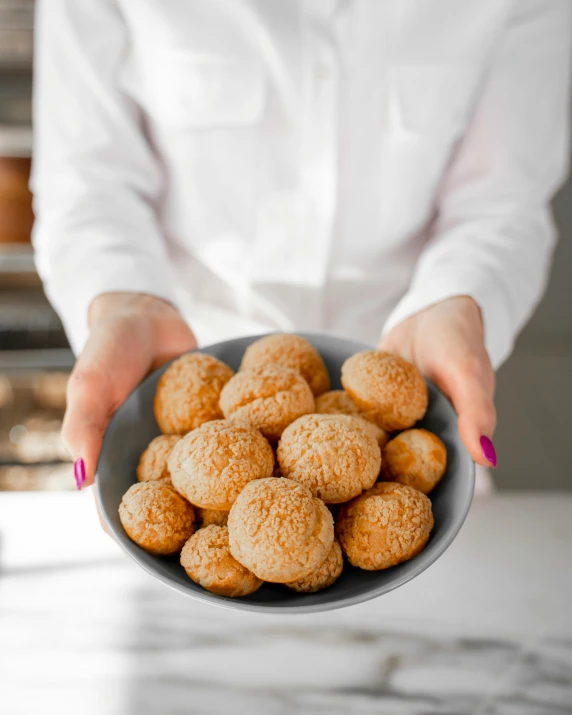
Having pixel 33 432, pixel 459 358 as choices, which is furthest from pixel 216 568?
pixel 33 432

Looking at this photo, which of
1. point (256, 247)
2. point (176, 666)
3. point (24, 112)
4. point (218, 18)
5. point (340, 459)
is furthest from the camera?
point (24, 112)

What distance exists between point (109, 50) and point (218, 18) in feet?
0.45

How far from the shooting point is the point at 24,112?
1.37 metres

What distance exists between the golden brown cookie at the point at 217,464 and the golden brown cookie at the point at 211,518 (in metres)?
0.02

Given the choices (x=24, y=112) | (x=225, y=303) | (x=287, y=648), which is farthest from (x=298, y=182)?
(x=24, y=112)

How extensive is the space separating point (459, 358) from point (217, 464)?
0.83ft

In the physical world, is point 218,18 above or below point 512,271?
above

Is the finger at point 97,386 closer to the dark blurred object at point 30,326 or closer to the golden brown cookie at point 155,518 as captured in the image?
the golden brown cookie at point 155,518

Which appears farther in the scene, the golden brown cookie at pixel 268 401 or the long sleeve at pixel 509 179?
the long sleeve at pixel 509 179

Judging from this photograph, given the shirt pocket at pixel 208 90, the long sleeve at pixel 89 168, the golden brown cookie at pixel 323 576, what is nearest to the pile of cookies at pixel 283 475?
the golden brown cookie at pixel 323 576

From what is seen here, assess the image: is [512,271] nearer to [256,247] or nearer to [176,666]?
[256,247]

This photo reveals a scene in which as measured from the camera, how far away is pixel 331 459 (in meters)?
0.47

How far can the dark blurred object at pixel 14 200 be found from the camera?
1.42 m

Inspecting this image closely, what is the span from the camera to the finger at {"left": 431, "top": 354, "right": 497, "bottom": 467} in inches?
19.7
